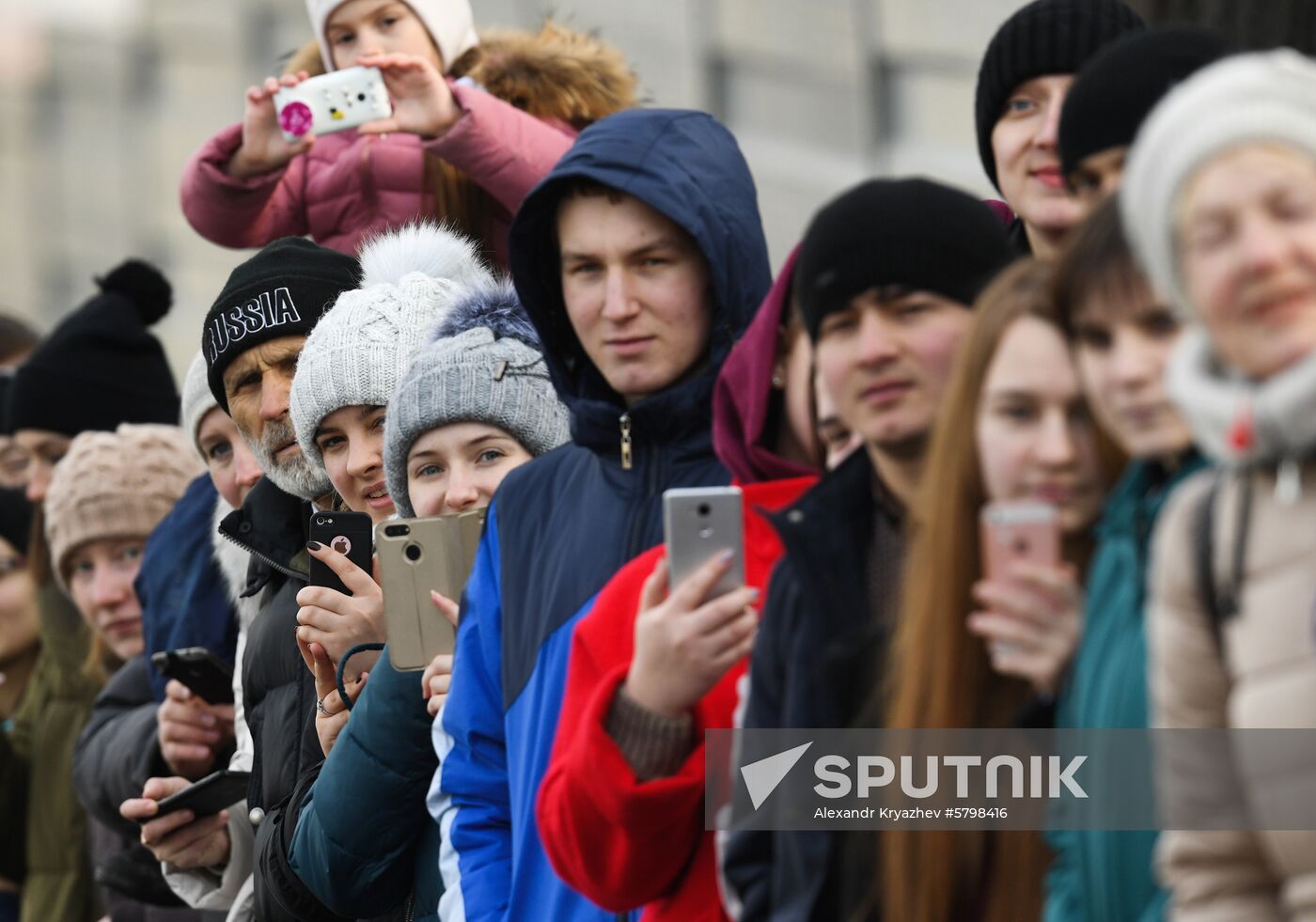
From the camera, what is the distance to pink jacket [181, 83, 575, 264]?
5.19 metres

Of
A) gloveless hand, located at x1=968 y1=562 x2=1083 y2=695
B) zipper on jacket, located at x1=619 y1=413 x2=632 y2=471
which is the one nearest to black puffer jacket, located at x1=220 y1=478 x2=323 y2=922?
zipper on jacket, located at x1=619 y1=413 x2=632 y2=471

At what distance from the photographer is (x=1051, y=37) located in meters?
3.83

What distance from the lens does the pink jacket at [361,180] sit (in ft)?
17.0

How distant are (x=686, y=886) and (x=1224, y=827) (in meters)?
1.15

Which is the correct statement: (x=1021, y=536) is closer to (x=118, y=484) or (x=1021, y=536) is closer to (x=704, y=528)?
(x=704, y=528)

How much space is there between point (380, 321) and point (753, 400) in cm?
157

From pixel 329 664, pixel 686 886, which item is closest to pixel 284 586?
pixel 329 664

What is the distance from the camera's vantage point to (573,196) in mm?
4047

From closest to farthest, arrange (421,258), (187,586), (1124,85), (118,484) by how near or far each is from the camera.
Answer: (1124,85)
(421,258)
(187,586)
(118,484)

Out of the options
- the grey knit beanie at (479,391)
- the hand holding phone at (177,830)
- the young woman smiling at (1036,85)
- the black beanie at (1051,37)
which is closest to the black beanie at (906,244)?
the young woman smiling at (1036,85)

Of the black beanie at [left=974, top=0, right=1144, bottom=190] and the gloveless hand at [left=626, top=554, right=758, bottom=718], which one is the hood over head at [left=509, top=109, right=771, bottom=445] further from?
the gloveless hand at [left=626, top=554, right=758, bottom=718]

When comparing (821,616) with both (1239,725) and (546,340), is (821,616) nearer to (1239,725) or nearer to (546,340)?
(1239,725)

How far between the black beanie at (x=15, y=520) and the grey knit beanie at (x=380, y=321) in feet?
9.99

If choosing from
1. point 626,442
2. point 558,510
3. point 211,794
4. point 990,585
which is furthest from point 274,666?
point 990,585
